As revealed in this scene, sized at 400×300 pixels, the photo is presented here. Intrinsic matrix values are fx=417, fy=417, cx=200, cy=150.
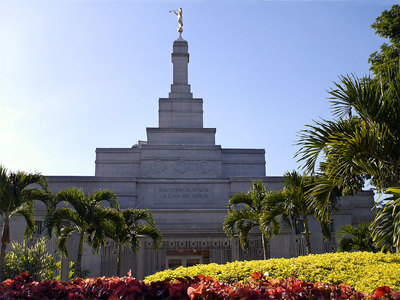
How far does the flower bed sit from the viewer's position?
13.5 ft

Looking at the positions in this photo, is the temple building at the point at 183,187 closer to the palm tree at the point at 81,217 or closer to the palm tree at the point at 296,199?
the palm tree at the point at 296,199

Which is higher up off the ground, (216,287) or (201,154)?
(201,154)

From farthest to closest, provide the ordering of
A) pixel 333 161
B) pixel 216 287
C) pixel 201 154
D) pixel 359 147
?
pixel 201 154
pixel 333 161
pixel 359 147
pixel 216 287

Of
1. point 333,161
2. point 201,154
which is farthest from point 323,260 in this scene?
point 201,154

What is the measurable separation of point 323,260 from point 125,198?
21146mm

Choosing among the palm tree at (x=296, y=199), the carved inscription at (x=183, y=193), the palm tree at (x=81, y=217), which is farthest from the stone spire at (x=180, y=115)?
the palm tree at (x=81, y=217)

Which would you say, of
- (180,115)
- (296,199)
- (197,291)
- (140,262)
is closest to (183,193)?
(180,115)

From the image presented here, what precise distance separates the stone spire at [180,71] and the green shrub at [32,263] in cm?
1941

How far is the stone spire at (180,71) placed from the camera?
113 ft

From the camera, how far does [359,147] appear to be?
328 inches

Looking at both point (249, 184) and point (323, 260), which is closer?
point (323, 260)

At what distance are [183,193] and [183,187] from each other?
42cm

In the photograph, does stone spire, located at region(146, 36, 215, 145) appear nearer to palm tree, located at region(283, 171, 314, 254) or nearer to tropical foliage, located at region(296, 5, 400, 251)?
palm tree, located at region(283, 171, 314, 254)

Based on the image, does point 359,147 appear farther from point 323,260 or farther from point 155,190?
point 155,190
